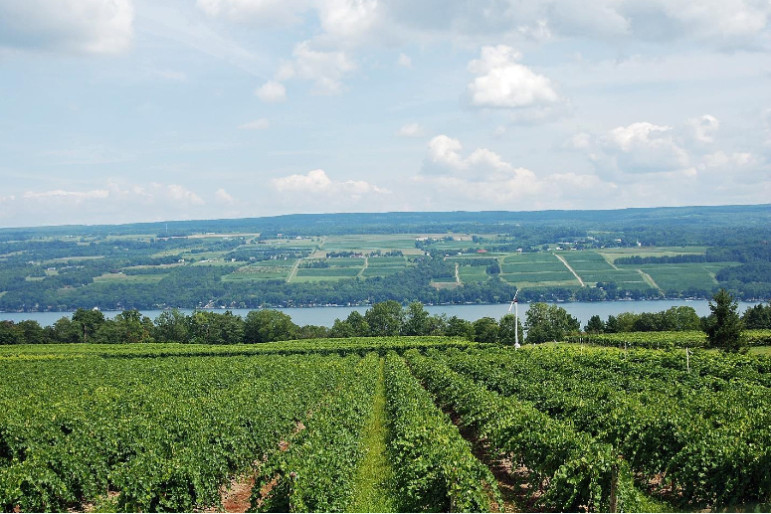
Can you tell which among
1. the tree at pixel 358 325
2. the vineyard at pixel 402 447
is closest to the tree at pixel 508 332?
the tree at pixel 358 325

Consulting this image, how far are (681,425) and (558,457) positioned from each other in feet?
13.2

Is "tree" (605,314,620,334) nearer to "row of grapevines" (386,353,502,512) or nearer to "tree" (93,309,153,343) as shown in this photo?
"tree" (93,309,153,343)

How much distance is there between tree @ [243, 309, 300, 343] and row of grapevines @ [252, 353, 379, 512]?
233ft

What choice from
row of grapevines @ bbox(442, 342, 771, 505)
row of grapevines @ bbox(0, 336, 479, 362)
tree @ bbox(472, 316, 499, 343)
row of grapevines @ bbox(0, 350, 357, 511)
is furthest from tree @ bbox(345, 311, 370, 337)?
row of grapevines @ bbox(442, 342, 771, 505)

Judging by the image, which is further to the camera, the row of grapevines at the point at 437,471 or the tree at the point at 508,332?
the tree at the point at 508,332

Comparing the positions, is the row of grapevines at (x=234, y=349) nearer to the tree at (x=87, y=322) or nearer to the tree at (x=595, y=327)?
the tree at (x=595, y=327)

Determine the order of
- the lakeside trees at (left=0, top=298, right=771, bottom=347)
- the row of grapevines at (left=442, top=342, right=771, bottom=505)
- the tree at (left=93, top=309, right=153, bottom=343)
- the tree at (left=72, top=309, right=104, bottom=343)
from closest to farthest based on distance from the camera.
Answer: the row of grapevines at (left=442, top=342, right=771, bottom=505)
the lakeside trees at (left=0, top=298, right=771, bottom=347)
the tree at (left=93, top=309, right=153, bottom=343)
the tree at (left=72, top=309, right=104, bottom=343)

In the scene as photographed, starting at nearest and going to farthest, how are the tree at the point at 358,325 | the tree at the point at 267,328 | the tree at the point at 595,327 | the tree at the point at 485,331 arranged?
the tree at the point at 595,327, the tree at the point at 485,331, the tree at the point at 267,328, the tree at the point at 358,325

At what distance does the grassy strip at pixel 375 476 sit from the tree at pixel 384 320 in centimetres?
7508

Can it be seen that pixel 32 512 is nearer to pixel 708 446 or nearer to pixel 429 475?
pixel 429 475

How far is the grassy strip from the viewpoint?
17312 millimetres

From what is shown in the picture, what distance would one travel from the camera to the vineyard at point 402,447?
636 inches

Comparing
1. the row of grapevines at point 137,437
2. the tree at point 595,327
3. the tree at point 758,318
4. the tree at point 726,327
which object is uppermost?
the row of grapevines at point 137,437

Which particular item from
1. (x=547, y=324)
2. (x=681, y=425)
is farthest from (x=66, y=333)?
(x=681, y=425)
